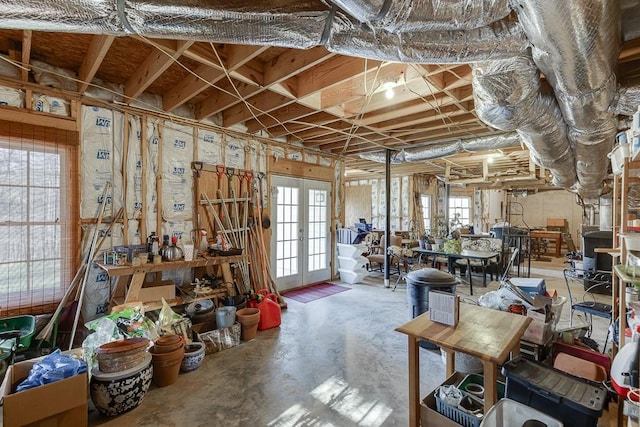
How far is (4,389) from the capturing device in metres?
1.78

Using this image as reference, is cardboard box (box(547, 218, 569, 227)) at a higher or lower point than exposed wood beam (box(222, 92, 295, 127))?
lower

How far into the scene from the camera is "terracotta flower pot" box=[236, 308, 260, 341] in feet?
10.7

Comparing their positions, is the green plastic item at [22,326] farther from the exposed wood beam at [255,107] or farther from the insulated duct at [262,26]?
the exposed wood beam at [255,107]

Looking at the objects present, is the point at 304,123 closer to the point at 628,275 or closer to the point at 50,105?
the point at 50,105

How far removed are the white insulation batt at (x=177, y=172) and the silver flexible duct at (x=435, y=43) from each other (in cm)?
286

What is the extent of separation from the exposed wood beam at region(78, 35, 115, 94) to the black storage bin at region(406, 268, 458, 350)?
350 cm

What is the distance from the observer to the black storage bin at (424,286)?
315 centimetres

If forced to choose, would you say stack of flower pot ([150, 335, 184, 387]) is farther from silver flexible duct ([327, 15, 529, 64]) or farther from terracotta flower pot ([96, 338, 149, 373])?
silver flexible duct ([327, 15, 529, 64])

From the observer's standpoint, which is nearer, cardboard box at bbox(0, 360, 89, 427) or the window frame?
cardboard box at bbox(0, 360, 89, 427)

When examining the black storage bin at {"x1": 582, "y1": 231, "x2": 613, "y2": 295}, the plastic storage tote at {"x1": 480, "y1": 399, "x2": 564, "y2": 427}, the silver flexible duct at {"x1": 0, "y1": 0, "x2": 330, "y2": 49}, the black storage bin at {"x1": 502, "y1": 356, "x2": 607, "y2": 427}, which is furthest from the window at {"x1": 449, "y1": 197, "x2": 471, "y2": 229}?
the silver flexible duct at {"x1": 0, "y1": 0, "x2": 330, "y2": 49}

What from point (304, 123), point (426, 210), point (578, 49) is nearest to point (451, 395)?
point (578, 49)

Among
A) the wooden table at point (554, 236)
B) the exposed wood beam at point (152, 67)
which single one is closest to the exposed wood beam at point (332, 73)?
the exposed wood beam at point (152, 67)

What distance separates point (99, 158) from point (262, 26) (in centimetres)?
271

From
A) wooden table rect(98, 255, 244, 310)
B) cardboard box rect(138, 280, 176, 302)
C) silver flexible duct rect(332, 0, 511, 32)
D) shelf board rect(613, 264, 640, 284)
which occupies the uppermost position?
silver flexible duct rect(332, 0, 511, 32)
